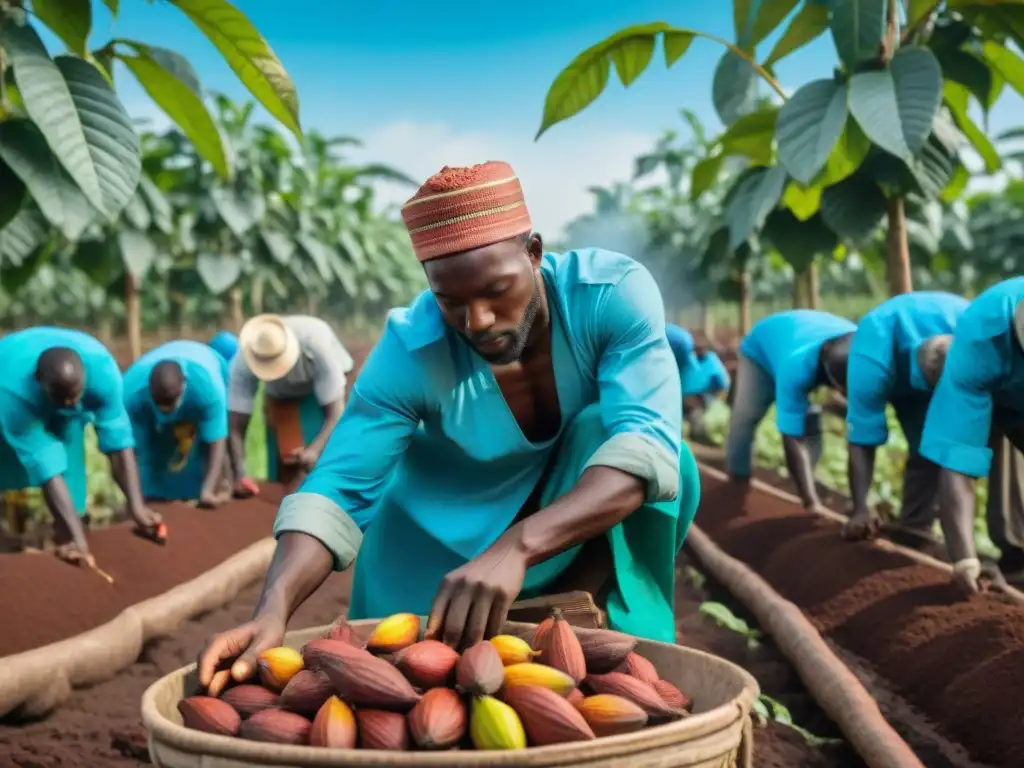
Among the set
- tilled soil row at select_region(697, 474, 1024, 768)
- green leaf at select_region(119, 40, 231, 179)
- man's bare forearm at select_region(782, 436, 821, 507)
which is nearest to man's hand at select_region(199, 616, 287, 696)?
tilled soil row at select_region(697, 474, 1024, 768)

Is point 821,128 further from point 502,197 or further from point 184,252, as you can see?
point 184,252

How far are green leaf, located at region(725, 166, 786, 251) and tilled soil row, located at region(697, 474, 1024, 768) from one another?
4.73ft

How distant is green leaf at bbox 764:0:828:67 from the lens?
198 inches

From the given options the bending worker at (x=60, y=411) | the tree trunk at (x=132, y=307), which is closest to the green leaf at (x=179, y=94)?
the bending worker at (x=60, y=411)

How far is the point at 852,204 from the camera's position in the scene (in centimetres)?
542

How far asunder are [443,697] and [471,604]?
0.24m

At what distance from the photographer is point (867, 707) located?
2861mm

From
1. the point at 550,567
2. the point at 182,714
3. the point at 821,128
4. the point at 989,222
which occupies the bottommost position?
the point at 989,222

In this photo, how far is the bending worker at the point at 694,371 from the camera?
8594mm

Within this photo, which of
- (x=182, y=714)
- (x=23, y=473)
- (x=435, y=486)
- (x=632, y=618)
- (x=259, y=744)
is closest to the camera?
(x=259, y=744)

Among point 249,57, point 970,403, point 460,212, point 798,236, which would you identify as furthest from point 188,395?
Answer: point 460,212

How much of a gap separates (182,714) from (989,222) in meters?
20.1

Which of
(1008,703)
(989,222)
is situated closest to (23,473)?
(1008,703)

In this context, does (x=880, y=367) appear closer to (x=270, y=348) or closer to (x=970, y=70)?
(x=970, y=70)
